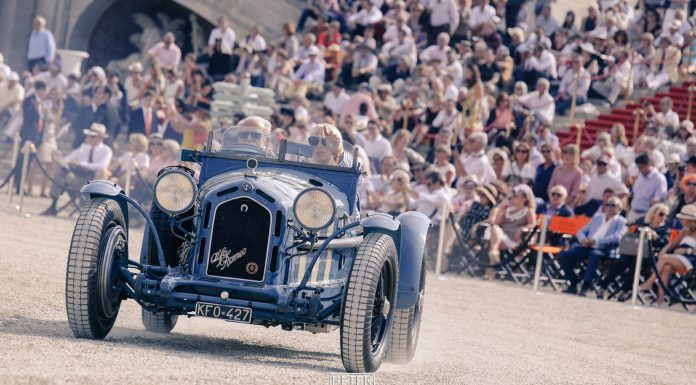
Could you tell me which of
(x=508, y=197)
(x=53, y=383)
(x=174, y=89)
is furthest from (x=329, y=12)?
(x=53, y=383)

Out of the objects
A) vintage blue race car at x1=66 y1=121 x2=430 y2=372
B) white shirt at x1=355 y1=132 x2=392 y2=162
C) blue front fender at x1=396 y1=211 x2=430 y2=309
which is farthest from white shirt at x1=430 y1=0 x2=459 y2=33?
vintage blue race car at x1=66 y1=121 x2=430 y2=372

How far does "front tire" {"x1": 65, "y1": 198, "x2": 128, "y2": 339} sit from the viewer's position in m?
8.48

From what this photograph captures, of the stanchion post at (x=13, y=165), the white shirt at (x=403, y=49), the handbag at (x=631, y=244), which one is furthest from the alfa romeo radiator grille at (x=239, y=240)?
the white shirt at (x=403, y=49)

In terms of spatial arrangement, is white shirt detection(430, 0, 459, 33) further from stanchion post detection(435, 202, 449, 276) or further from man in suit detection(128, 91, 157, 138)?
stanchion post detection(435, 202, 449, 276)

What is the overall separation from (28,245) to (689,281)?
7663mm

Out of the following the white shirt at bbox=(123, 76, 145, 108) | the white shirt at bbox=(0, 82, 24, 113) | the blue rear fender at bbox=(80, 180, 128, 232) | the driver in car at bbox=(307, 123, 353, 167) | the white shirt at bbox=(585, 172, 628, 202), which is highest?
the white shirt at bbox=(123, 76, 145, 108)

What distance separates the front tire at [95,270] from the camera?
27.8ft

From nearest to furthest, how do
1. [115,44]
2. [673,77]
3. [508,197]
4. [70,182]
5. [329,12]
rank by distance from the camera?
[508,197], [70,182], [673,77], [329,12], [115,44]

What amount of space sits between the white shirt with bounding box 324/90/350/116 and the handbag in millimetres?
8056

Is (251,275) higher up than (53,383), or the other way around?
(251,275)

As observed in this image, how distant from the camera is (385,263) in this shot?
Answer: 890cm

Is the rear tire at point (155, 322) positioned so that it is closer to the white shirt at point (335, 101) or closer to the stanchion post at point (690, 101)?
the stanchion post at point (690, 101)

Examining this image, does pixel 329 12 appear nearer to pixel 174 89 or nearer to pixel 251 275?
pixel 174 89

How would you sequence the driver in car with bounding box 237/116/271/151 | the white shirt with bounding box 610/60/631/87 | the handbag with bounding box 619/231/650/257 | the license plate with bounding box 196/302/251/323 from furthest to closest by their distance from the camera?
1. the white shirt with bounding box 610/60/631/87
2. the handbag with bounding box 619/231/650/257
3. the driver in car with bounding box 237/116/271/151
4. the license plate with bounding box 196/302/251/323
